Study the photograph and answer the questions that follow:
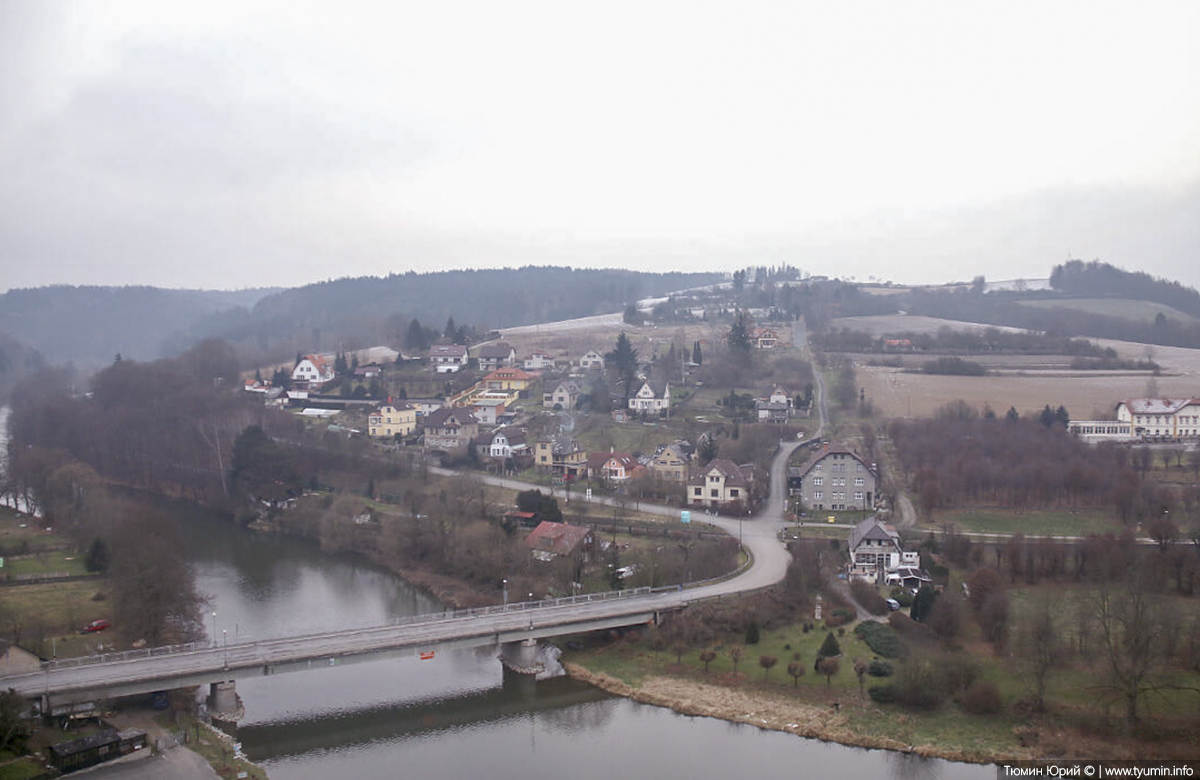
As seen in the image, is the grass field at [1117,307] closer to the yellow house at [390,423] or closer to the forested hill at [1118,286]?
the forested hill at [1118,286]

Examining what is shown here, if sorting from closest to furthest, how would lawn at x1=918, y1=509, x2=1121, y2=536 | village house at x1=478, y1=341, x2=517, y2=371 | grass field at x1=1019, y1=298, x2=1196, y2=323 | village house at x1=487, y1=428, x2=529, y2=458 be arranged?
lawn at x1=918, y1=509, x2=1121, y2=536 < village house at x1=487, y1=428, x2=529, y2=458 < village house at x1=478, y1=341, x2=517, y2=371 < grass field at x1=1019, y1=298, x2=1196, y2=323

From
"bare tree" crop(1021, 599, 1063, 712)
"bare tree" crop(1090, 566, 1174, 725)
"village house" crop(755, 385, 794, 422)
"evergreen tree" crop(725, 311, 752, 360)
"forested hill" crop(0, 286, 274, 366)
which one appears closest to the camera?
"bare tree" crop(1090, 566, 1174, 725)

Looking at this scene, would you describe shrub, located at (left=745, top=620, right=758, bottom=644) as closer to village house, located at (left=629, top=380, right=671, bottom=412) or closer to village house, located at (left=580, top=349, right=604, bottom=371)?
village house, located at (left=629, top=380, right=671, bottom=412)

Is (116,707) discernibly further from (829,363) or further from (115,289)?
(115,289)

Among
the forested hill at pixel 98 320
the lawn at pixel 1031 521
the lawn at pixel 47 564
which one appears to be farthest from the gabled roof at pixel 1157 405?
the forested hill at pixel 98 320

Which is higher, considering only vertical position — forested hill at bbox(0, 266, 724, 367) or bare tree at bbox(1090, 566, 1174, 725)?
forested hill at bbox(0, 266, 724, 367)

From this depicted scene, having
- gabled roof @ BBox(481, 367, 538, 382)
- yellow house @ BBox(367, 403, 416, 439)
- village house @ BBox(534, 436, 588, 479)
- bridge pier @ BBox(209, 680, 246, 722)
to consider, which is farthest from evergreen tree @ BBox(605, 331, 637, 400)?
bridge pier @ BBox(209, 680, 246, 722)

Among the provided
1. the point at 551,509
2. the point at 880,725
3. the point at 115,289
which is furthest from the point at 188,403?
the point at 115,289
